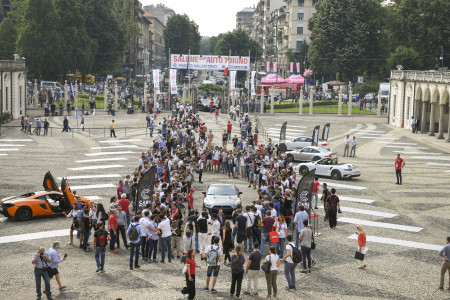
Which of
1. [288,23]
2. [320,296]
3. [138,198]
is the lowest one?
[320,296]

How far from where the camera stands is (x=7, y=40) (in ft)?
266

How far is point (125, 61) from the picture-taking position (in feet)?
415

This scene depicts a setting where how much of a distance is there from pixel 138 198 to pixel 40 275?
6.36 meters

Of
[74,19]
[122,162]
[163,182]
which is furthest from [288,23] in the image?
[163,182]

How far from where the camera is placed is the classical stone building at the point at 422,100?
163ft

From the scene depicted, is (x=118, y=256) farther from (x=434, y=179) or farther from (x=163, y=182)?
(x=434, y=179)

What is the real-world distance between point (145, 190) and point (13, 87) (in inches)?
1499

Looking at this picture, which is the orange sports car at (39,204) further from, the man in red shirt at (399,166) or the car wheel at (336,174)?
the man in red shirt at (399,166)

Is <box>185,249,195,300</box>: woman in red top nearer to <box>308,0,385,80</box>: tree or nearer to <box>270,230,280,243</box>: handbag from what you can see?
<box>270,230,280,243</box>: handbag

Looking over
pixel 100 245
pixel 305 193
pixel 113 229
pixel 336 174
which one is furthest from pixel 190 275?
pixel 336 174

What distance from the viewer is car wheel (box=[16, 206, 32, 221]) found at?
72.5 ft

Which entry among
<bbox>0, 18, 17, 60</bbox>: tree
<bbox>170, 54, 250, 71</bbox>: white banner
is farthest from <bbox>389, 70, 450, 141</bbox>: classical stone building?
<bbox>0, 18, 17, 60</bbox>: tree

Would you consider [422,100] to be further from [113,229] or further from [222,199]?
[113,229]

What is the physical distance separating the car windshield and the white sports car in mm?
9942
